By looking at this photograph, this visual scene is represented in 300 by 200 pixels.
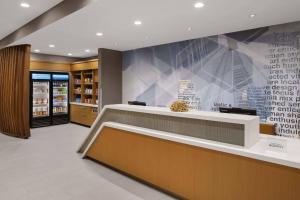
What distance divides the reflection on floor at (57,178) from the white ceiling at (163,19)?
2795 mm

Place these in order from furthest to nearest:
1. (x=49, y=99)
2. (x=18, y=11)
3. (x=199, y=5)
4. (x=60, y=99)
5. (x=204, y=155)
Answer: (x=60, y=99), (x=49, y=99), (x=18, y=11), (x=199, y=5), (x=204, y=155)

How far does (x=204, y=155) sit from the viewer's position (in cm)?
246

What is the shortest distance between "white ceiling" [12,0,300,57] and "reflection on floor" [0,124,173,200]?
9.17 ft

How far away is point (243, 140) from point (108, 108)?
8.61ft

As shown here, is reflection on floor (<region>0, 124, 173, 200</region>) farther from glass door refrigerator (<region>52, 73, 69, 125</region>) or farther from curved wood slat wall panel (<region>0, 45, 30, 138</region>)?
glass door refrigerator (<region>52, 73, 69, 125</region>)

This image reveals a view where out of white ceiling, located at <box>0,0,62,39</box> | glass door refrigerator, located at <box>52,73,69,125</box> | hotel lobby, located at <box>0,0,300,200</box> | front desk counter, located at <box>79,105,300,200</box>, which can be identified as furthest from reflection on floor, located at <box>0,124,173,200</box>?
glass door refrigerator, located at <box>52,73,69,125</box>

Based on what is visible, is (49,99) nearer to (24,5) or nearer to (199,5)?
(24,5)

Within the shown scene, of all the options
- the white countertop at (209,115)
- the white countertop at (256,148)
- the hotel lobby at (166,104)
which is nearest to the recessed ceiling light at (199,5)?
the hotel lobby at (166,104)

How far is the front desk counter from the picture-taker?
1985mm

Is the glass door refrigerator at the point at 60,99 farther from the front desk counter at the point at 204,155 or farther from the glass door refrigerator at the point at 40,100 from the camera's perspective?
the front desk counter at the point at 204,155

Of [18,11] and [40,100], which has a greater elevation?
[18,11]

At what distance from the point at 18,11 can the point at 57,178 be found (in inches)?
131

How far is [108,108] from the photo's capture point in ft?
13.4

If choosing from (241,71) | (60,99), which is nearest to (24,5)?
(241,71)
